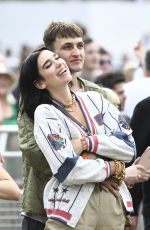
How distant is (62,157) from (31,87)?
1.99ft

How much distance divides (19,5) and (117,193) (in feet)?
83.6

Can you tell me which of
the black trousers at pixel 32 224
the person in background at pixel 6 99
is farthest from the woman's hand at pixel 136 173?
the person in background at pixel 6 99

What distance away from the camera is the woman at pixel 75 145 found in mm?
5512

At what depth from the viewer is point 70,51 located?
626 cm

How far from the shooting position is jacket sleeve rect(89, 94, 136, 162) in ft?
18.4

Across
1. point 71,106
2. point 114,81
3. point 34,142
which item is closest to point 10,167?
point 114,81

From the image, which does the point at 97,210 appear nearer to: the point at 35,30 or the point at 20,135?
the point at 20,135

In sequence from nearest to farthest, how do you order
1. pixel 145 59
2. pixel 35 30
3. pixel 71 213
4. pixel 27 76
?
pixel 71 213, pixel 27 76, pixel 145 59, pixel 35 30

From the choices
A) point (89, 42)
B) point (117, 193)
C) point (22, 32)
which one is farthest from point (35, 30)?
point (117, 193)

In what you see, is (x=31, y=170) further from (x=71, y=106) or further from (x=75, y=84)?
(x=75, y=84)

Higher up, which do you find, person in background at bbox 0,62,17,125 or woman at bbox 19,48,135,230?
woman at bbox 19,48,135,230

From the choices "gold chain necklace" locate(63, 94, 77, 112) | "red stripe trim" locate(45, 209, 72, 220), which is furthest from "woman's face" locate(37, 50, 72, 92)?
"red stripe trim" locate(45, 209, 72, 220)

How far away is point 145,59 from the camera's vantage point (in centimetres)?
754

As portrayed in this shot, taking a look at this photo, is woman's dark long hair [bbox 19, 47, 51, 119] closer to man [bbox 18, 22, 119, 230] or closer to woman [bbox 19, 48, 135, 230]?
woman [bbox 19, 48, 135, 230]
